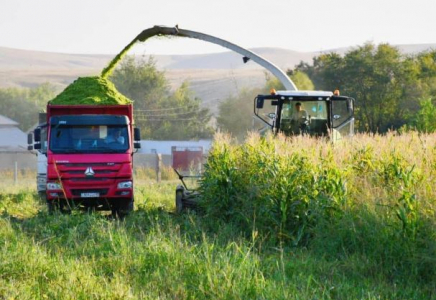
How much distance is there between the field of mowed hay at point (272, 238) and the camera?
10594 mm

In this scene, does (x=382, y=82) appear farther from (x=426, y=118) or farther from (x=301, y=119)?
(x=301, y=119)

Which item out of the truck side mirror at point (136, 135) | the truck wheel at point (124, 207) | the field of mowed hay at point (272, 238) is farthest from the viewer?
the truck wheel at point (124, 207)

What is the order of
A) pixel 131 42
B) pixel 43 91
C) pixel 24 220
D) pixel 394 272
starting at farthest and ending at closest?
pixel 43 91 < pixel 131 42 < pixel 24 220 < pixel 394 272

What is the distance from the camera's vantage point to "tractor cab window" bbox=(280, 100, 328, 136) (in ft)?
70.6

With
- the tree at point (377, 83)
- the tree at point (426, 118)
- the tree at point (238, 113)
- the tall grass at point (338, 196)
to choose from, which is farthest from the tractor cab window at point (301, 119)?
the tree at point (238, 113)

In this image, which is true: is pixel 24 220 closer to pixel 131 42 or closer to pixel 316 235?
pixel 316 235

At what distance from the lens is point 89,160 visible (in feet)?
65.3

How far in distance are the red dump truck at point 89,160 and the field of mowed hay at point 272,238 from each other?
45.4 inches

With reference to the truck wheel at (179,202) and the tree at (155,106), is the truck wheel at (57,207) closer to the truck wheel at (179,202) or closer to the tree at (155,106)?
the truck wheel at (179,202)

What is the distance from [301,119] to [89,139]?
17.5ft

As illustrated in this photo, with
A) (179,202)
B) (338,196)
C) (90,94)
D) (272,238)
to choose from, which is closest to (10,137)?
(90,94)

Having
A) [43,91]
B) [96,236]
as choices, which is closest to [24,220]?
[96,236]

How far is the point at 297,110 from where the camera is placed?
2161cm

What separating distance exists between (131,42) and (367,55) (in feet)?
115
